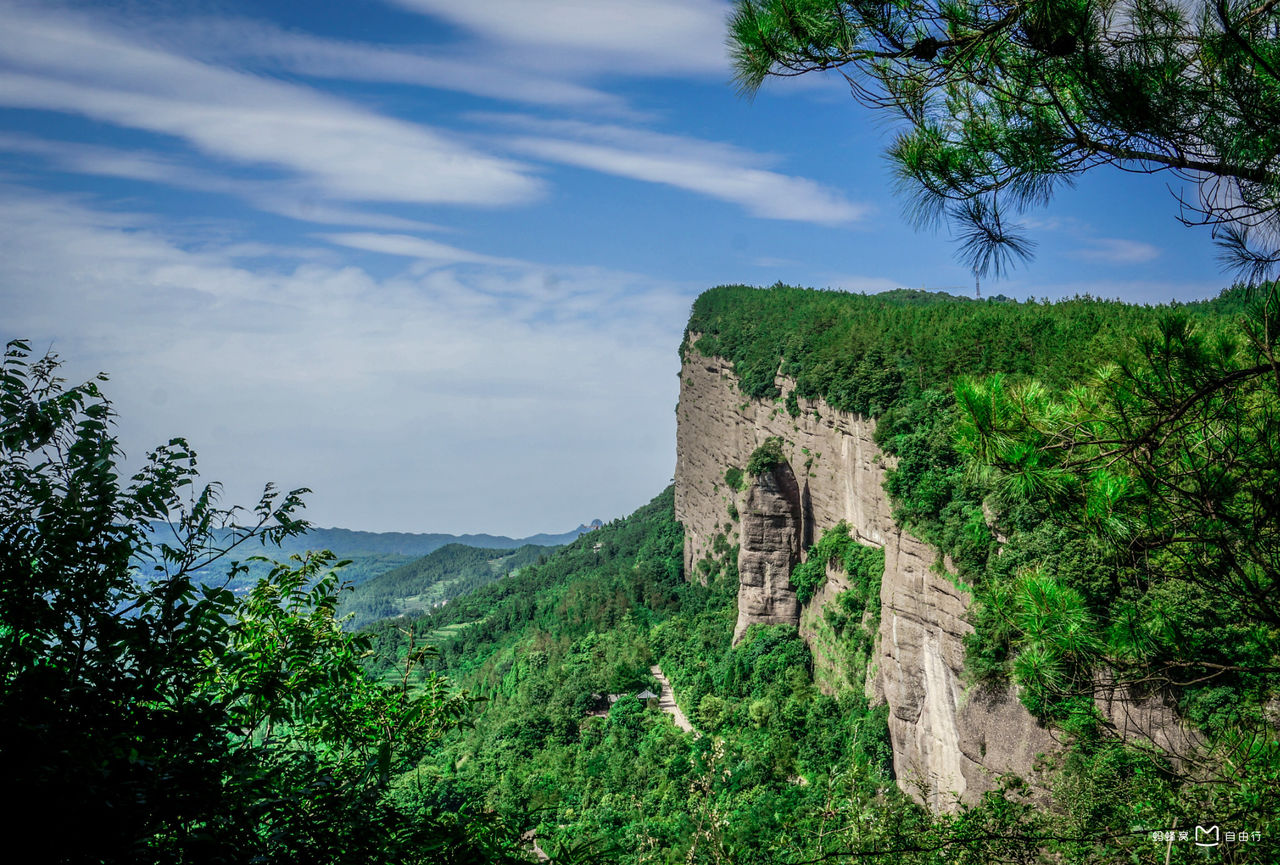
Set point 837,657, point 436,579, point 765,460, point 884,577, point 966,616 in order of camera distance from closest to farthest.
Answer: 1. point 966,616
2. point 884,577
3. point 837,657
4. point 765,460
5. point 436,579

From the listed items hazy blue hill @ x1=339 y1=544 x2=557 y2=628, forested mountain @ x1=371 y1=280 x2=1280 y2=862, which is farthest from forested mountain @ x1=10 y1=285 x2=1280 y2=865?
hazy blue hill @ x1=339 y1=544 x2=557 y2=628

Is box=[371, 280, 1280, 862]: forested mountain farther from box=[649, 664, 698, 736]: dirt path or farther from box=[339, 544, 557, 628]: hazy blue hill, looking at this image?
box=[339, 544, 557, 628]: hazy blue hill

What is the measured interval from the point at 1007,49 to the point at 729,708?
35.2m

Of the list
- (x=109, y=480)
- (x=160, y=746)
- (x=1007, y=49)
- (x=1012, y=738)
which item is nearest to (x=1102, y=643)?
(x=1007, y=49)

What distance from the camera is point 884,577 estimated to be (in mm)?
31062

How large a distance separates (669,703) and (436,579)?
433 ft

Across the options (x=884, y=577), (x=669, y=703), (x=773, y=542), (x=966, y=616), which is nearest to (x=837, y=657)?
(x=884, y=577)

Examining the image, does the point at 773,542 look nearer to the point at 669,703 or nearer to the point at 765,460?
the point at 765,460

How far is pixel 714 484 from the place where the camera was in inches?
2404

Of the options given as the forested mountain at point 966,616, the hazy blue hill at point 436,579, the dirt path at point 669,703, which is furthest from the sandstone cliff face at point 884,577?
the hazy blue hill at point 436,579

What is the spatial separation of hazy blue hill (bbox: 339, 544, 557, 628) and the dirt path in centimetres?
9956

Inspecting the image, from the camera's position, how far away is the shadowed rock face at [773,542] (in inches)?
1687

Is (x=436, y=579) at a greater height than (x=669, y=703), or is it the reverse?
(x=436, y=579)

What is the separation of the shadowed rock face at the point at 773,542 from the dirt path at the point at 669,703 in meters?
5.88
